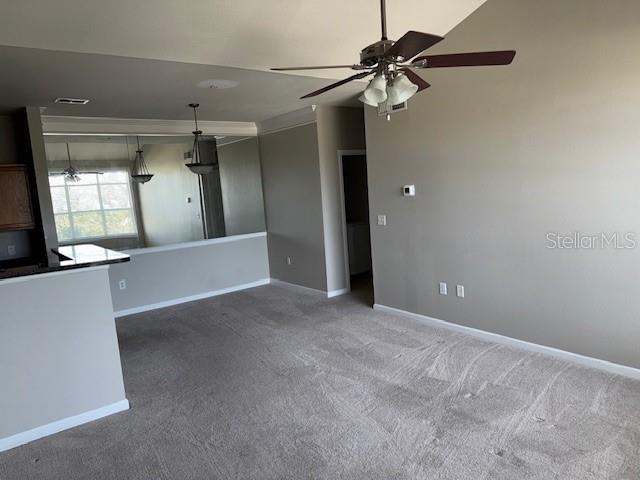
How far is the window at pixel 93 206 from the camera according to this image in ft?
16.9

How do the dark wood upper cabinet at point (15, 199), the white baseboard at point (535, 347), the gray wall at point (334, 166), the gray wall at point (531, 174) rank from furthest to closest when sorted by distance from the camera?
the gray wall at point (334, 166) < the dark wood upper cabinet at point (15, 199) < the white baseboard at point (535, 347) < the gray wall at point (531, 174)

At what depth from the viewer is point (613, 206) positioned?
120 inches

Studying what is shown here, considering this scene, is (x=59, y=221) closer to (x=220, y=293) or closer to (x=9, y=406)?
(x=220, y=293)

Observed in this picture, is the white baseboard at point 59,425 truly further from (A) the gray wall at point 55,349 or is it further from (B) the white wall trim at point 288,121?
(B) the white wall trim at point 288,121

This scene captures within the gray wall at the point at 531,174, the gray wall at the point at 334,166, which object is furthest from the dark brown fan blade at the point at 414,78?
the gray wall at the point at 334,166

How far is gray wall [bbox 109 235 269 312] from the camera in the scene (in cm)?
561

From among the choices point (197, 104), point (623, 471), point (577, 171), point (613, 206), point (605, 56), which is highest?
point (197, 104)

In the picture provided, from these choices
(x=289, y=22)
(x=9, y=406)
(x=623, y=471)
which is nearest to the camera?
(x=623, y=471)

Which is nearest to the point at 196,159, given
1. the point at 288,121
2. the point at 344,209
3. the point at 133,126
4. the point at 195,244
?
the point at 133,126

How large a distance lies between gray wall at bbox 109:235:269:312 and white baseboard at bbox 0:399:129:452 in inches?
105

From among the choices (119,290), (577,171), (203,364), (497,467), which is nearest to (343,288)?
(203,364)

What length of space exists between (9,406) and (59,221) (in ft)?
9.81

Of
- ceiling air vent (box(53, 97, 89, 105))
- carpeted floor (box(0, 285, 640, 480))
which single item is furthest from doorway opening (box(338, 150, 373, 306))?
ceiling air vent (box(53, 97, 89, 105))

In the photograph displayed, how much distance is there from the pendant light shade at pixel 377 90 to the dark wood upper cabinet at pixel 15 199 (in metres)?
4.27
